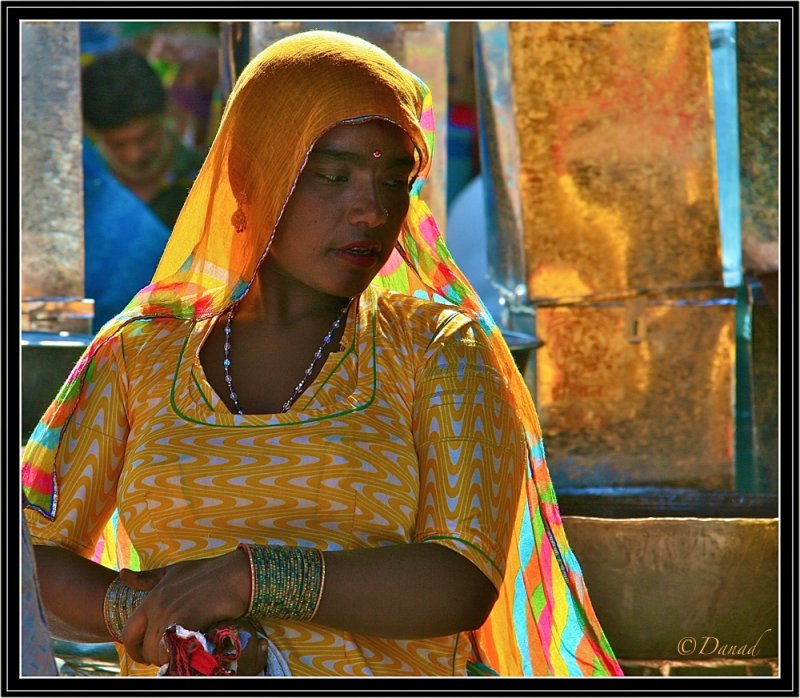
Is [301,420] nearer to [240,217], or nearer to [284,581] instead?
[284,581]

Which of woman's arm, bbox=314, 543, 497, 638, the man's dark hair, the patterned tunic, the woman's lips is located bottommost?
woman's arm, bbox=314, 543, 497, 638

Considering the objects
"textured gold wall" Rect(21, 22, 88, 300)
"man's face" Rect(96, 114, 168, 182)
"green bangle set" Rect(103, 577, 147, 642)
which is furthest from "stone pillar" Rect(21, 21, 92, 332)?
"green bangle set" Rect(103, 577, 147, 642)

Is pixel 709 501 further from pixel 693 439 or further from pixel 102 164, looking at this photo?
pixel 102 164

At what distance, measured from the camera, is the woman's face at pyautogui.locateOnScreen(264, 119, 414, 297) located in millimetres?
2496

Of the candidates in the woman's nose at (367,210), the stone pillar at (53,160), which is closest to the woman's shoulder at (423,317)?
the woman's nose at (367,210)

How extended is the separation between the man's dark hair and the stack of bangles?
5.66 m

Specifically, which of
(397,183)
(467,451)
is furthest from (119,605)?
(397,183)

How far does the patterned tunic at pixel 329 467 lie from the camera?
237 cm

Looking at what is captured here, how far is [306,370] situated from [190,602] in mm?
574

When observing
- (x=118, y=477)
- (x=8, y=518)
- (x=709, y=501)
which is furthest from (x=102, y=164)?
(x=8, y=518)

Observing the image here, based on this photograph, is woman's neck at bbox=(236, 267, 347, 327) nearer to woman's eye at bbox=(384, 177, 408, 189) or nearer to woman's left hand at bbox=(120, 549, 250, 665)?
woman's eye at bbox=(384, 177, 408, 189)

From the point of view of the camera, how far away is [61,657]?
10.5ft

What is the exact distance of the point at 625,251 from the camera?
5.52 meters

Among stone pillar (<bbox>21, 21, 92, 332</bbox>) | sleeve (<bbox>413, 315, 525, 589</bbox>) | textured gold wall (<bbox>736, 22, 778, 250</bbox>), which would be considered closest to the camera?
sleeve (<bbox>413, 315, 525, 589</bbox>)
